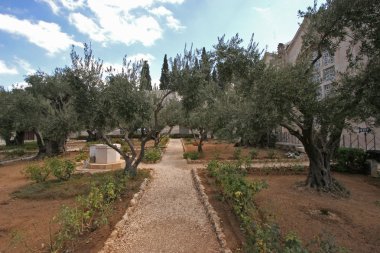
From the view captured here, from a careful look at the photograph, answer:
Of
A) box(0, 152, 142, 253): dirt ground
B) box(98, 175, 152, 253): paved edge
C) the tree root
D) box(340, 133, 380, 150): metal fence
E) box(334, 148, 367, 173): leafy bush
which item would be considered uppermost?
box(340, 133, 380, 150): metal fence

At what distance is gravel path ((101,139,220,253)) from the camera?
571 centimetres

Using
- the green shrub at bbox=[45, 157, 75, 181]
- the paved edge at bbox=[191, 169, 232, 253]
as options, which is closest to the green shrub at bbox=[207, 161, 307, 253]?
the paved edge at bbox=[191, 169, 232, 253]

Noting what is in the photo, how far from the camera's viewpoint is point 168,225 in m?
6.91

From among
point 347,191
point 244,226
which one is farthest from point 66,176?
point 347,191

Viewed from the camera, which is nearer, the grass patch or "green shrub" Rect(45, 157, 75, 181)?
the grass patch

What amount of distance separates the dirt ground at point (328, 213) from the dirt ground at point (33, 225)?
3.48 m

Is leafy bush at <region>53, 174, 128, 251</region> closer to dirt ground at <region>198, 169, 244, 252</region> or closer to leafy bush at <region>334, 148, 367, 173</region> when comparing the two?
dirt ground at <region>198, 169, 244, 252</region>

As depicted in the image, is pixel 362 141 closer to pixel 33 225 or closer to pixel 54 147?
pixel 33 225

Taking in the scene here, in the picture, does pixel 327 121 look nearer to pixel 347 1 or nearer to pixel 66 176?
pixel 347 1

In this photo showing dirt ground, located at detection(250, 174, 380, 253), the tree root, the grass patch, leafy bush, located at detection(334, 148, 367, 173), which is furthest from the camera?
leafy bush, located at detection(334, 148, 367, 173)

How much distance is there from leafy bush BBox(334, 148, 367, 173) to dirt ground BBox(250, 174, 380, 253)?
317cm

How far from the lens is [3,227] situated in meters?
6.96

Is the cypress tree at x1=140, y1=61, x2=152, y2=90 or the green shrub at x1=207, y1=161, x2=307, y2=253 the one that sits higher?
the cypress tree at x1=140, y1=61, x2=152, y2=90

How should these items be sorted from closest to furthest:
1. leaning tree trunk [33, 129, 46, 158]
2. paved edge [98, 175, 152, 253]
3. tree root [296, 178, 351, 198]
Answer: paved edge [98, 175, 152, 253] → tree root [296, 178, 351, 198] → leaning tree trunk [33, 129, 46, 158]
